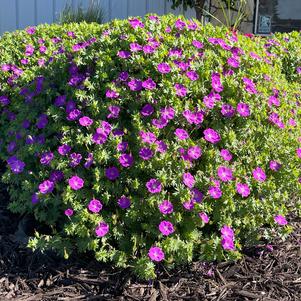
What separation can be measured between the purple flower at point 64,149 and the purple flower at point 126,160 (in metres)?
0.33

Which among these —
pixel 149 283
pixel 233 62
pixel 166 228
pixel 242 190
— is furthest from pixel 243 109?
pixel 149 283

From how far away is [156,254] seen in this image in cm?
268

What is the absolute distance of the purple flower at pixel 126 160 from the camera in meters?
2.83

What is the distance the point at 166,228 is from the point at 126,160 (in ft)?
1.40

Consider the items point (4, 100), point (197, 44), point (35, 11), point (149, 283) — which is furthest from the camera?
point (35, 11)

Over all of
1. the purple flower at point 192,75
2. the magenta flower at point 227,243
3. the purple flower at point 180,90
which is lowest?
the magenta flower at point 227,243

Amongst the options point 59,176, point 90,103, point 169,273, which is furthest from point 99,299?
point 90,103

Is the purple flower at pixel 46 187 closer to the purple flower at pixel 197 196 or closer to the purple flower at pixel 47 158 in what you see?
the purple flower at pixel 47 158

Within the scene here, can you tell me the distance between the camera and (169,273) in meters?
2.97

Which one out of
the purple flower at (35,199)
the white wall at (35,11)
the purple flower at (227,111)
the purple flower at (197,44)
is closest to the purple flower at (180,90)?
the purple flower at (227,111)

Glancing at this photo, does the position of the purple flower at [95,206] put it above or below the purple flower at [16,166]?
below

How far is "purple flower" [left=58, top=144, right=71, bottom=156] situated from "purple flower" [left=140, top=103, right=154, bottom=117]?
46cm

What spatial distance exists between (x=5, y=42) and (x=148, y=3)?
5759 mm

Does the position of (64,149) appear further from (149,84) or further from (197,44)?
(197,44)
